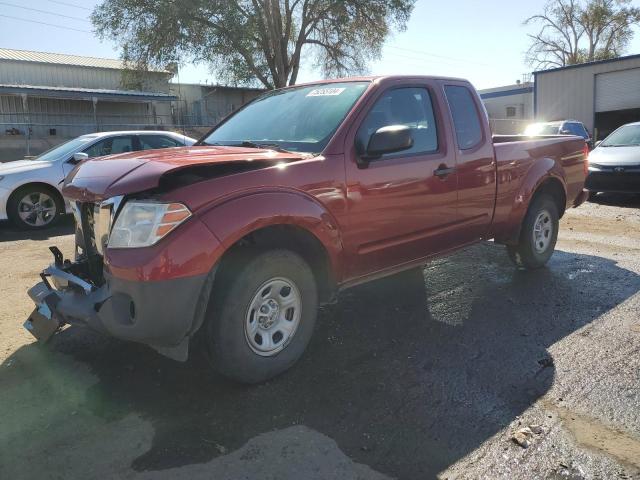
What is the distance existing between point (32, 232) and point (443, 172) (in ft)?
22.9

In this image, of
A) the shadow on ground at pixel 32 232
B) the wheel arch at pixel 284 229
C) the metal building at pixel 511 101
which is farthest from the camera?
the metal building at pixel 511 101

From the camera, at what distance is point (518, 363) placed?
3.66 meters

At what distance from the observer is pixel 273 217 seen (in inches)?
123

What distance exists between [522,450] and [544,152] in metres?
3.71

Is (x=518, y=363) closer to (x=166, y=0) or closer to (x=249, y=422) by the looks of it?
(x=249, y=422)

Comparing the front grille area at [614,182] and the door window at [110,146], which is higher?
the door window at [110,146]

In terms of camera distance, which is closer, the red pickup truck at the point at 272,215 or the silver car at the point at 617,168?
the red pickup truck at the point at 272,215

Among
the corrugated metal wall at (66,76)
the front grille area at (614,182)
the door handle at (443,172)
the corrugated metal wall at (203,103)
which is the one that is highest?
the corrugated metal wall at (66,76)

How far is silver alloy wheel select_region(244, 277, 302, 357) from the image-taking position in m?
3.21

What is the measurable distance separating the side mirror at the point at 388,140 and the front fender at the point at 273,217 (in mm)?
566

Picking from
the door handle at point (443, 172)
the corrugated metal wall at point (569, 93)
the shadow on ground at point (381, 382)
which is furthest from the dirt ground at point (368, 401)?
the corrugated metal wall at point (569, 93)

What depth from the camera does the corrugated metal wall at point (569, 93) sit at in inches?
1087

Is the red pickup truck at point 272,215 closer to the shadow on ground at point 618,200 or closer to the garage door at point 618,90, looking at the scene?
the shadow on ground at point 618,200

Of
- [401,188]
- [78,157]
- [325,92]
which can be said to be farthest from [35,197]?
[401,188]
